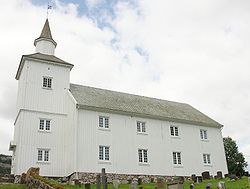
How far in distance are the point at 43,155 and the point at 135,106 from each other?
11644 mm

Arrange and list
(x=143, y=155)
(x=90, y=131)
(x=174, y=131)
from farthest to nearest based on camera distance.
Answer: (x=174, y=131)
(x=143, y=155)
(x=90, y=131)

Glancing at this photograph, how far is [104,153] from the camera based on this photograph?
31.5 m

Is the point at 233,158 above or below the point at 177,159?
above

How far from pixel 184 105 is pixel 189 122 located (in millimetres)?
7370

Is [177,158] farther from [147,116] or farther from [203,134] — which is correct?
[147,116]

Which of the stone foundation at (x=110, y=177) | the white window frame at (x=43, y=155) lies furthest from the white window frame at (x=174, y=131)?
the white window frame at (x=43, y=155)

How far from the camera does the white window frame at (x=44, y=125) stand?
1217 inches

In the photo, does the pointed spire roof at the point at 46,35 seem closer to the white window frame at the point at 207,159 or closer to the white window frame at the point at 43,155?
the white window frame at the point at 43,155

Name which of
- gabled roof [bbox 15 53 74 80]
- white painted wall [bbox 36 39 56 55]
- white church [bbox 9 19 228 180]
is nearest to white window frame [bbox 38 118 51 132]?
white church [bbox 9 19 228 180]

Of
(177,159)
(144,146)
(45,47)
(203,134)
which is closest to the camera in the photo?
(144,146)

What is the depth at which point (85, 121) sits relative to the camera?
1228 inches

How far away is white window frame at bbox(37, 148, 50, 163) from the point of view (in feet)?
98.1

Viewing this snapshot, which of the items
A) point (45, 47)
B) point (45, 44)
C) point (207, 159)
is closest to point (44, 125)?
point (45, 47)

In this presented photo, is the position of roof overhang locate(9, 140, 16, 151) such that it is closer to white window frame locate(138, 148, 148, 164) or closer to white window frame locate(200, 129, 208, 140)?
white window frame locate(138, 148, 148, 164)
